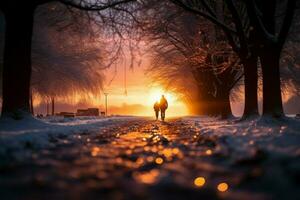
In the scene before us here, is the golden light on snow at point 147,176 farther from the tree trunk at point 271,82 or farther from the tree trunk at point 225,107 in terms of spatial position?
the tree trunk at point 225,107

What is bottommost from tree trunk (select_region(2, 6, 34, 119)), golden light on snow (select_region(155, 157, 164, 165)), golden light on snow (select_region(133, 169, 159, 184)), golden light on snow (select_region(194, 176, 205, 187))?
golden light on snow (select_region(194, 176, 205, 187))

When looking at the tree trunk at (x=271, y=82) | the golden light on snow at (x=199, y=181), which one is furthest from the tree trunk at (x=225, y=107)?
the golden light on snow at (x=199, y=181)

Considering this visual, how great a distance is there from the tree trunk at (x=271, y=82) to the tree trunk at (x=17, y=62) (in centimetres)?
814

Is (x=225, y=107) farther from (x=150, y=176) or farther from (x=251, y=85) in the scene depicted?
(x=150, y=176)

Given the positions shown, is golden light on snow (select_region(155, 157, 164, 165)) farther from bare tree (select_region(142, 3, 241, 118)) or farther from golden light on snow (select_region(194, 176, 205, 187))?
bare tree (select_region(142, 3, 241, 118))

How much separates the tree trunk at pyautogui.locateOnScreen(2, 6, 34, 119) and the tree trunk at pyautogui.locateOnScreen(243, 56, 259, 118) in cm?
877

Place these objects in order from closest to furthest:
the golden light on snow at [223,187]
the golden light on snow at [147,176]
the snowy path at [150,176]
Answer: the snowy path at [150,176] < the golden light on snow at [223,187] < the golden light on snow at [147,176]

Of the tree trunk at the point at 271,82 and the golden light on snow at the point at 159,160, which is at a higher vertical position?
the tree trunk at the point at 271,82

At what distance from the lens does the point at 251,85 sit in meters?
16.6

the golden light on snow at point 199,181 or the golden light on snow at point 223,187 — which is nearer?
the golden light on snow at point 223,187

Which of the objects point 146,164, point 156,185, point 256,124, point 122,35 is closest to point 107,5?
point 122,35

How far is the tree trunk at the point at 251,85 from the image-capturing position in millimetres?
16406

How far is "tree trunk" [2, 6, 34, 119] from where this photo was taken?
524 inches

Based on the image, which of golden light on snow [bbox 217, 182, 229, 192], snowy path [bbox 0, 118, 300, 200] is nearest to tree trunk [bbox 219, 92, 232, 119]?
snowy path [bbox 0, 118, 300, 200]
